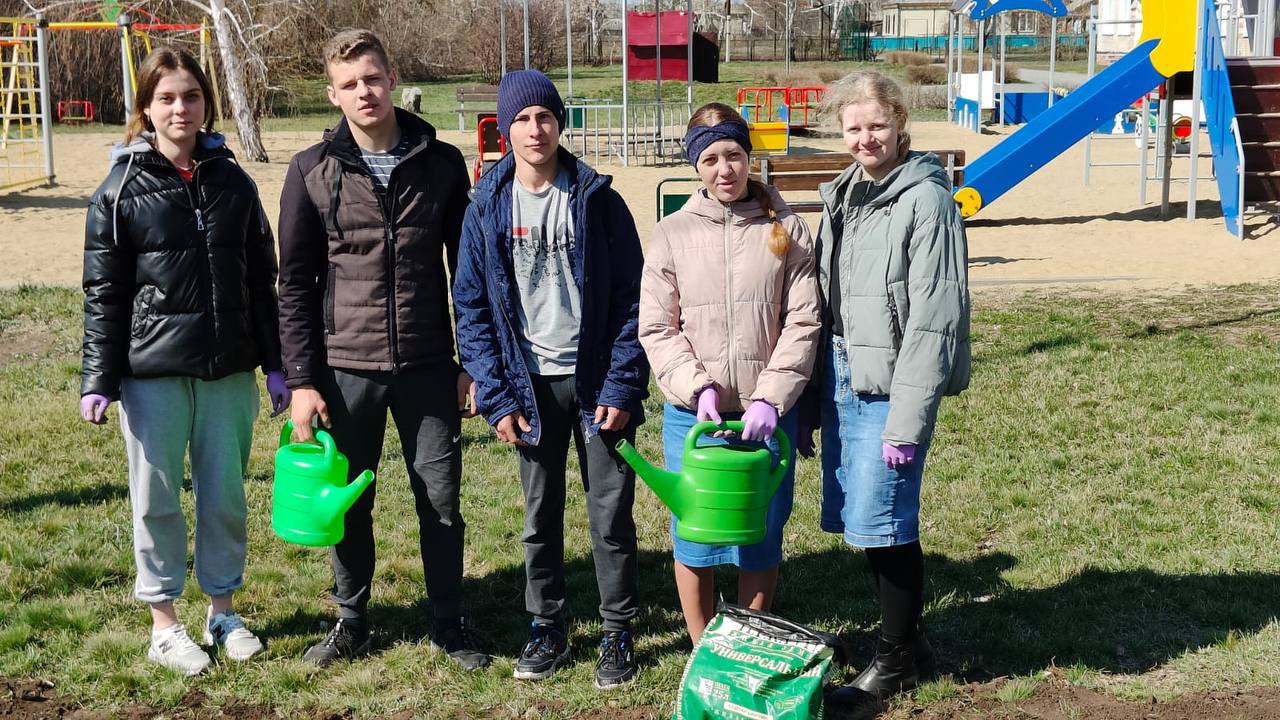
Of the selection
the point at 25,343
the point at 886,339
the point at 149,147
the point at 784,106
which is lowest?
the point at 25,343

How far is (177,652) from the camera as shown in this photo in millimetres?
3797

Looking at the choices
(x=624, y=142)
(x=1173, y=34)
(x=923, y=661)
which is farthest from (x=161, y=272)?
(x=624, y=142)

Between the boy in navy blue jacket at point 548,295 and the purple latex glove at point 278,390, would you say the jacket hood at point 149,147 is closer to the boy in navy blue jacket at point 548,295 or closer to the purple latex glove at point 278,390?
the purple latex glove at point 278,390

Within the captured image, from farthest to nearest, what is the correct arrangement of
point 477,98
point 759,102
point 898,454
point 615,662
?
point 759,102 < point 477,98 < point 615,662 < point 898,454

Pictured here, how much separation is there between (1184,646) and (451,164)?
8.49 feet

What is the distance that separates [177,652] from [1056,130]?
11.2 metres

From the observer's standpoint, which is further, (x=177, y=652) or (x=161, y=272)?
(x=177, y=652)

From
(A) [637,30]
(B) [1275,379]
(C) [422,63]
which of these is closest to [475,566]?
(B) [1275,379]

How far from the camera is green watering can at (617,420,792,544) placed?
3215 mm

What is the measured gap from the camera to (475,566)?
4676 mm

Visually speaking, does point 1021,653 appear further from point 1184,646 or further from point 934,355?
point 934,355

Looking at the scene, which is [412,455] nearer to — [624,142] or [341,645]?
[341,645]

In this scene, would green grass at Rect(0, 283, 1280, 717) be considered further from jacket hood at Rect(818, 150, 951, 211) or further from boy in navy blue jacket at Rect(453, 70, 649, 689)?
jacket hood at Rect(818, 150, 951, 211)

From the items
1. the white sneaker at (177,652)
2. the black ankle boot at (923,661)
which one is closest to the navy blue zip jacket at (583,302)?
the black ankle boot at (923,661)
